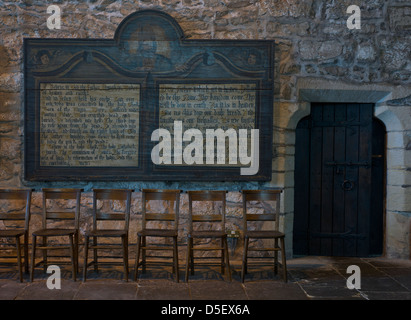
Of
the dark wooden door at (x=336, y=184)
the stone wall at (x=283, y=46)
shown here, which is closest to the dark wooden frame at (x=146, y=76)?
the stone wall at (x=283, y=46)

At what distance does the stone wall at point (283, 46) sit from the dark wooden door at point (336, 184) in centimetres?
26

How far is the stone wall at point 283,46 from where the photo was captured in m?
4.32

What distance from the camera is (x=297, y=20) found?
433cm

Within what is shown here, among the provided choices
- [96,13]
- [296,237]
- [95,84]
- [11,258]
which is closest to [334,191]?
[296,237]

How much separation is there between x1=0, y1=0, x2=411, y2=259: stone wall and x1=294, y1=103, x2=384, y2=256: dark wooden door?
257mm

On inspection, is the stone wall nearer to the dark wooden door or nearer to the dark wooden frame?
the dark wooden frame

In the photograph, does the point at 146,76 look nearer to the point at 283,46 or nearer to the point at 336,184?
the point at 283,46

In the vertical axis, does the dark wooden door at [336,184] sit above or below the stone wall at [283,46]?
below

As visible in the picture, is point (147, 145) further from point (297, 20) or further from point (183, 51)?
point (297, 20)

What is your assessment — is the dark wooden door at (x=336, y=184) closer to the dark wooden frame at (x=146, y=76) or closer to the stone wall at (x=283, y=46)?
the stone wall at (x=283, y=46)

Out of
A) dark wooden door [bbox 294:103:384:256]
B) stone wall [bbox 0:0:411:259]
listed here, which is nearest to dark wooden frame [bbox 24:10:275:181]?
stone wall [bbox 0:0:411:259]

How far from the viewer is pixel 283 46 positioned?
14.2ft

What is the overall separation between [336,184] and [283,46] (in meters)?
1.62

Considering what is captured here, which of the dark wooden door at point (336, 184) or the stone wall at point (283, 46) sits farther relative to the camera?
the dark wooden door at point (336, 184)
